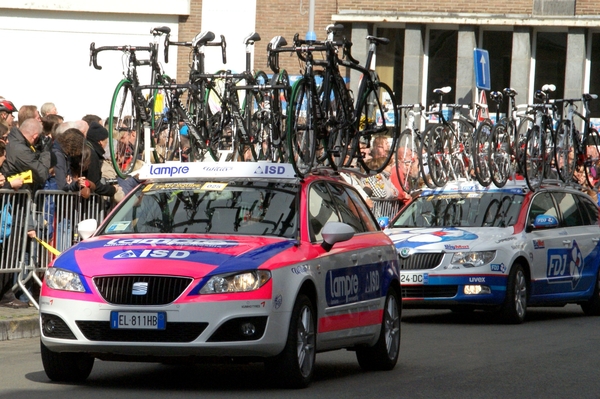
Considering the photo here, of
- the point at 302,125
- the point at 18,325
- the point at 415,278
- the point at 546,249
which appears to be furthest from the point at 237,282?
the point at 546,249

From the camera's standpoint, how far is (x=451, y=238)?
15742mm

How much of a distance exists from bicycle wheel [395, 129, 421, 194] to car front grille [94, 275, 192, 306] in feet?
27.6

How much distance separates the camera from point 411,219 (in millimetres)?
16953

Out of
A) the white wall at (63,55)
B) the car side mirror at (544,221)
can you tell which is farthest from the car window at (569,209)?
the white wall at (63,55)

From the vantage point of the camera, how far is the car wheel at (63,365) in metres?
9.33

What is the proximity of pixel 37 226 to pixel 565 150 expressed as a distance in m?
8.24

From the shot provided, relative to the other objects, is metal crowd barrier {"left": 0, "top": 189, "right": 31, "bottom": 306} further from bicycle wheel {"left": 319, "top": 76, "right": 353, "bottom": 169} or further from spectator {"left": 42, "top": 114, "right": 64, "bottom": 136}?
bicycle wheel {"left": 319, "top": 76, "right": 353, "bottom": 169}

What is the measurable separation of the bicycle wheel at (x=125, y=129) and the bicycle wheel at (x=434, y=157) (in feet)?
16.2

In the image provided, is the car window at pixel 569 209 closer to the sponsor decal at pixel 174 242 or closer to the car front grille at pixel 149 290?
the sponsor decal at pixel 174 242

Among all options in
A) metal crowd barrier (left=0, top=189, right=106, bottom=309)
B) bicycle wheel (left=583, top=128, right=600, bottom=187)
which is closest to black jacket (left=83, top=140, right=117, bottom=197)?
metal crowd barrier (left=0, top=189, right=106, bottom=309)

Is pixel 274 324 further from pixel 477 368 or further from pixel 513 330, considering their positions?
pixel 513 330

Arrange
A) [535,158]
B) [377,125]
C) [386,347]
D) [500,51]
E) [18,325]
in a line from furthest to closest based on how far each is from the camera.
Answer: [500,51] < [535,158] < [377,125] < [18,325] < [386,347]

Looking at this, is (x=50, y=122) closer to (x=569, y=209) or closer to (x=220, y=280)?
(x=569, y=209)

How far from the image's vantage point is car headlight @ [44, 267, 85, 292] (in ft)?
29.5
